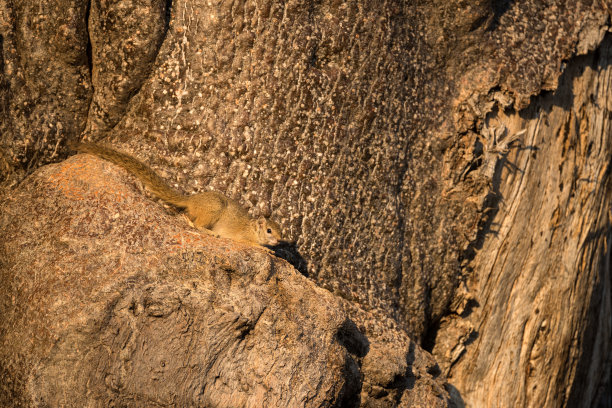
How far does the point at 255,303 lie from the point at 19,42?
1603mm

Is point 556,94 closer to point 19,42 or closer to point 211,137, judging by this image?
point 211,137

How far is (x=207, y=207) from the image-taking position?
307 centimetres

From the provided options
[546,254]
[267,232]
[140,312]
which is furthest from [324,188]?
[546,254]

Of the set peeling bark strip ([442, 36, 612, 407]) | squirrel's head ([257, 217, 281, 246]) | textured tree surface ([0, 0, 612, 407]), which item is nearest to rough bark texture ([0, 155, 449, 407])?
textured tree surface ([0, 0, 612, 407])

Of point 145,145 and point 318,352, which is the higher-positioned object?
point 145,145

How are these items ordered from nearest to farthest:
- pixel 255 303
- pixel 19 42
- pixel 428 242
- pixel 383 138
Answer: pixel 255 303 → pixel 19 42 → pixel 383 138 → pixel 428 242

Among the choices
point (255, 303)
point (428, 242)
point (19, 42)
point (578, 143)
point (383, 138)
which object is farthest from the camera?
point (578, 143)

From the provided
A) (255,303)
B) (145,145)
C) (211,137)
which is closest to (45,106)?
(145,145)

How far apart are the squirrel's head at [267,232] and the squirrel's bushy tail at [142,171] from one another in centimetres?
43

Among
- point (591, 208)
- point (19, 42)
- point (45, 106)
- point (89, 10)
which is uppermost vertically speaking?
point (591, 208)

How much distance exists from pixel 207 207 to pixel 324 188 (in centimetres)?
60

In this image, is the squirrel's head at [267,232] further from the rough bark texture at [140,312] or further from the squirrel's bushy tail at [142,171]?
the squirrel's bushy tail at [142,171]

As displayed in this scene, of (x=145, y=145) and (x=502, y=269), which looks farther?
(x=502, y=269)

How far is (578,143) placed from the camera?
4426mm
